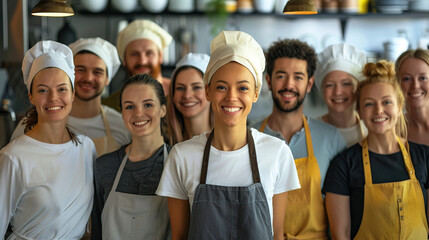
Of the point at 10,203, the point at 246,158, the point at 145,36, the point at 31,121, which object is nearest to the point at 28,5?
the point at 145,36

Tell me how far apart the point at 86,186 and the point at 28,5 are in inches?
134

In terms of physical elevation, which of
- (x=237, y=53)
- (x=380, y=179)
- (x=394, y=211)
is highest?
(x=237, y=53)

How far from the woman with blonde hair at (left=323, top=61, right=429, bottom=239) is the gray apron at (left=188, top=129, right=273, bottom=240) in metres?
0.59

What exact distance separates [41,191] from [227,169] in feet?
2.76

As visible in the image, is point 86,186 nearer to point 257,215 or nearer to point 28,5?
point 257,215

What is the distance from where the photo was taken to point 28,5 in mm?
5176

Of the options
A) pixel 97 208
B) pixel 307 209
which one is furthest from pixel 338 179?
pixel 97 208

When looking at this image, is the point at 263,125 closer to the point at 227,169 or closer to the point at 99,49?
the point at 227,169

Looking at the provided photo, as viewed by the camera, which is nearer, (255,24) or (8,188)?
(8,188)

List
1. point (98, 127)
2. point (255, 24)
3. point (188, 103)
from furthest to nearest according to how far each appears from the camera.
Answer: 1. point (255, 24)
2. point (98, 127)
3. point (188, 103)

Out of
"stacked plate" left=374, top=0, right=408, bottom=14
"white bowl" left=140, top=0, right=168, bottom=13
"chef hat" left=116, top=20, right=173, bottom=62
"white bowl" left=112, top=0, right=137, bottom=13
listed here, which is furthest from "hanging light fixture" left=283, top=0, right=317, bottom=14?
"stacked plate" left=374, top=0, right=408, bottom=14

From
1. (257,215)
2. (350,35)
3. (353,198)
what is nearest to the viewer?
(257,215)

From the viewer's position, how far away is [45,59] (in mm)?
2348

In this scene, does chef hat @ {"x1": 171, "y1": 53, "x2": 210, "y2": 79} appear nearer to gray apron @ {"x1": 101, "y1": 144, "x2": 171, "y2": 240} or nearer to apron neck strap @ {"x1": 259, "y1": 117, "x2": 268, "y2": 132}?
apron neck strap @ {"x1": 259, "y1": 117, "x2": 268, "y2": 132}
